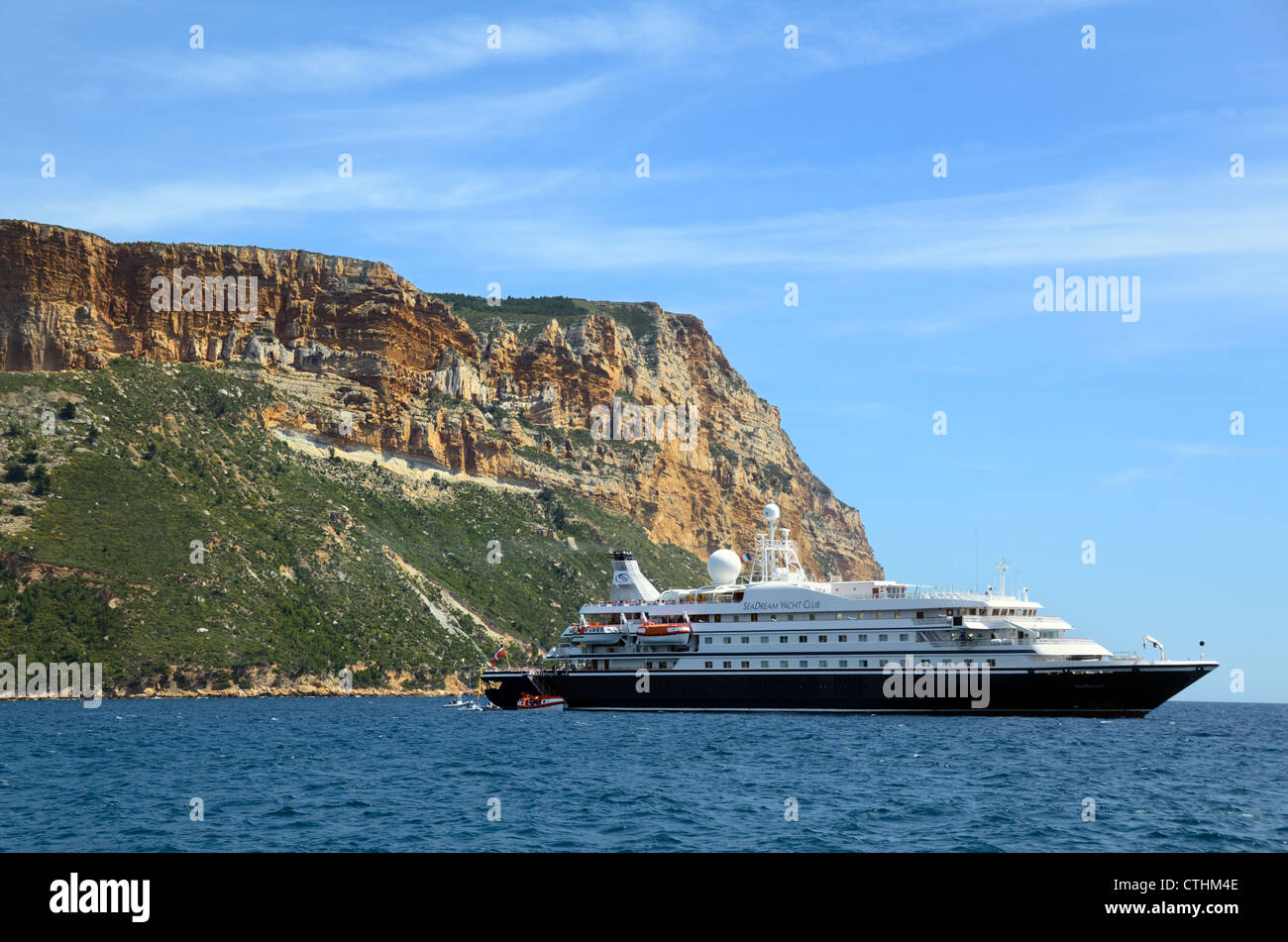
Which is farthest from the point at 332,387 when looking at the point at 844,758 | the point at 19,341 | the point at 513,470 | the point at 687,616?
the point at 844,758

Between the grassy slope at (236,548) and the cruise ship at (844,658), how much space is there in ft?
158

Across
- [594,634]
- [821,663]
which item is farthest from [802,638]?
[594,634]

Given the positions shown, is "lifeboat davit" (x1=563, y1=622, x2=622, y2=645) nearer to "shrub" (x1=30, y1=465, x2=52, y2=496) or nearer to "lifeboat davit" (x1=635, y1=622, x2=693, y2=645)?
"lifeboat davit" (x1=635, y1=622, x2=693, y2=645)

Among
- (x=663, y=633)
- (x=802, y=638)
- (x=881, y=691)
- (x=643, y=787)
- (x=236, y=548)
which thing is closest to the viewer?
(x=643, y=787)

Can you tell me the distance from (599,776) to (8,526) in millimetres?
96704

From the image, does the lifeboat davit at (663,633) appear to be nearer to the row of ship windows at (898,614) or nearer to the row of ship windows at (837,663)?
the row of ship windows at (837,663)

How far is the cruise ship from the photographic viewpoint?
238ft

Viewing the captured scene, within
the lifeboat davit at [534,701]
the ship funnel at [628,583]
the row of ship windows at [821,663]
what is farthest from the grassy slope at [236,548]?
the row of ship windows at [821,663]

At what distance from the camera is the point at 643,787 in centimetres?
4016

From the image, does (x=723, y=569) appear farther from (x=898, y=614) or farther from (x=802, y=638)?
(x=898, y=614)

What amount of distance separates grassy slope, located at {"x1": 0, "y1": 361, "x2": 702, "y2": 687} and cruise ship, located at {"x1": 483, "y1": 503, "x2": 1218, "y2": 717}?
48108 mm

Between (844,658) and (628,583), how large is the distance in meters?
20.5

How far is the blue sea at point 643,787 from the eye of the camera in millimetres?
29938
